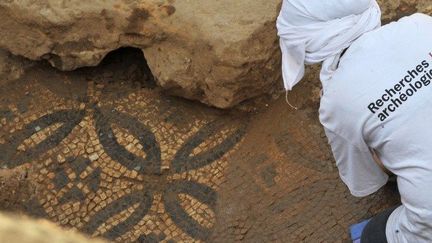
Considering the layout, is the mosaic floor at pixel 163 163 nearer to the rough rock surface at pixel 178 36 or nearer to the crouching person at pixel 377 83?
the rough rock surface at pixel 178 36

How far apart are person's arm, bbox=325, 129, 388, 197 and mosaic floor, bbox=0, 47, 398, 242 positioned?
0.40 meters

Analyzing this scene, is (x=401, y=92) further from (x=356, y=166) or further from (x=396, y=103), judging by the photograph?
(x=356, y=166)

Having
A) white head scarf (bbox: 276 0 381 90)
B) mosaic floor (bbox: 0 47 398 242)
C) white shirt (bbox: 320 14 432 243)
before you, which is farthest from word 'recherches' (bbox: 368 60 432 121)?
mosaic floor (bbox: 0 47 398 242)

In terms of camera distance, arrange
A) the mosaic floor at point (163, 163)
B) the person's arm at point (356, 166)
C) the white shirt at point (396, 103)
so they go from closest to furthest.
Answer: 1. the white shirt at point (396, 103)
2. the person's arm at point (356, 166)
3. the mosaic floor at point (163, 163)

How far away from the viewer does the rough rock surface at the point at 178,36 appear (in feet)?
8.30

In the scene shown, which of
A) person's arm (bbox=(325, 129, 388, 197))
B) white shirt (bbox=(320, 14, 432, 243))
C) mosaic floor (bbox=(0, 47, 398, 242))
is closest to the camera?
white shirt (bbox=(320, 14, 432, 243))

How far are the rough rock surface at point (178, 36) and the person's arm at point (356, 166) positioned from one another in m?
0.71

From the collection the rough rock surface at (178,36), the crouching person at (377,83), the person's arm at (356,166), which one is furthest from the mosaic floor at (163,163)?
the crouching person at (377,83)

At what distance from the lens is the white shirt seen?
5.32ft

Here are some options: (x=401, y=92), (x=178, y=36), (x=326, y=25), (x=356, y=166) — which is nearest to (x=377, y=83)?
(x=401, y=92)

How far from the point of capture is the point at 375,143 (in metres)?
1.74

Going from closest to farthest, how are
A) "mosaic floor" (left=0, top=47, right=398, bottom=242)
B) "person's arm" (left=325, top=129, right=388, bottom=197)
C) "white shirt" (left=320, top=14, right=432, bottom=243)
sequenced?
1. "white shirt" (left=320, top=14, right=432, bottom=243)
2. "person's arm" (left=325, top=129, right=388, bottom=197)
3. "mosaic floor" (left=0, top=47, right=398, bottom=242)

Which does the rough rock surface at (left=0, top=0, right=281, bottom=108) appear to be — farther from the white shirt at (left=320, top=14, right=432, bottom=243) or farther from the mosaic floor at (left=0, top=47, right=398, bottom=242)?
the white shirt at (left=320, top=14, right=432, bottom=243)

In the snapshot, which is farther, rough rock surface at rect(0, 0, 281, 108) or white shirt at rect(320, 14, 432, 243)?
rough rock surface at rect(0, 0, 281, 108)
